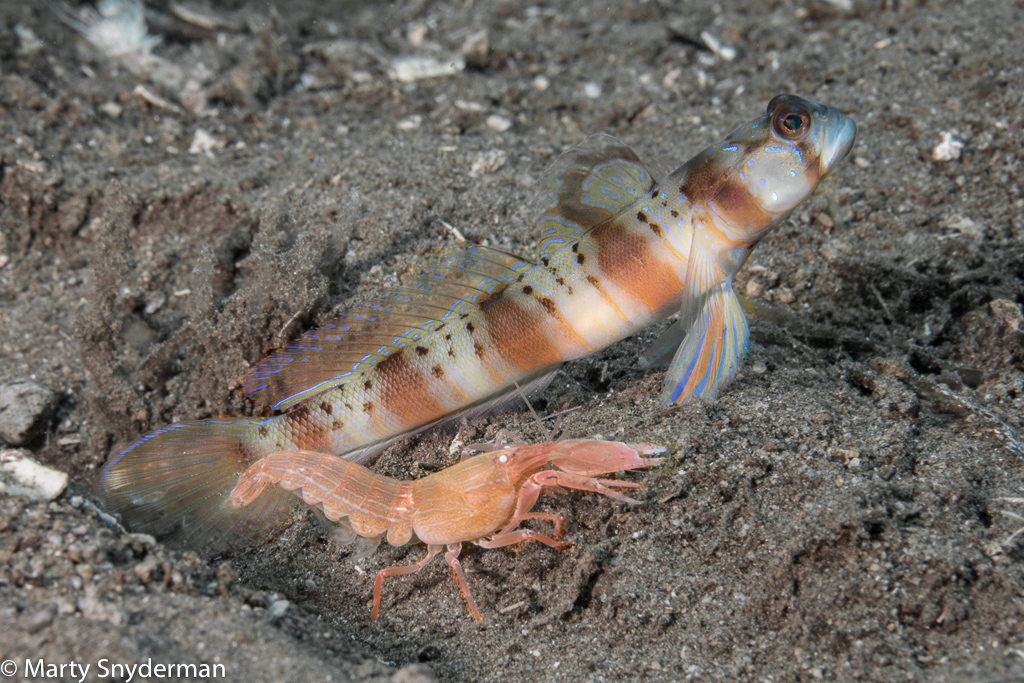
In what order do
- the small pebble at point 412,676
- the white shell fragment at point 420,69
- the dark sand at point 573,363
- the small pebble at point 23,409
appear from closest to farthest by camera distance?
the small pebble at point 412,676
the dark sand at point 573,363
the small pebble at point 23,409
the white shell fragment at point 420,69

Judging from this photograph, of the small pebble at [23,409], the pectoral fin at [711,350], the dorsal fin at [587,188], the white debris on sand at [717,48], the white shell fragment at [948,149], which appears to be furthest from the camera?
the white debris on sand at [717,48]

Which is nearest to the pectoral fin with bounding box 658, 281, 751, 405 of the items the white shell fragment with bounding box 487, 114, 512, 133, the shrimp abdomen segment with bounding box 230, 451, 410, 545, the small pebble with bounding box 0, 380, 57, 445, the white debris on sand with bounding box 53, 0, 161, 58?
the shrimp abdomen segment with bounding box 230, 451, 410, 545

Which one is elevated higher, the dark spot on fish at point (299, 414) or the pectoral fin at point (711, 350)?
the dark spot on fish at point (299, 414)

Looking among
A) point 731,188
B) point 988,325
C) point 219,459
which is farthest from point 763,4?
point 219,459

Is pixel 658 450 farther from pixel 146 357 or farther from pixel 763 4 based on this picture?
pixel 763 4

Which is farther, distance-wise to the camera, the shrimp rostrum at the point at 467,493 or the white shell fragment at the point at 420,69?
the white shell fragment at the point at 420,69

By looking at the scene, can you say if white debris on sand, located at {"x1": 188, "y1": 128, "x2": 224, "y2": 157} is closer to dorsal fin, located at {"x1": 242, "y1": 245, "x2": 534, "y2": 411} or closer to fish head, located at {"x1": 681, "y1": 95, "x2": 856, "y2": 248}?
dorsal fin, located at {"x1": 242, "y1": 245, "x2": 534, "y2": 411}

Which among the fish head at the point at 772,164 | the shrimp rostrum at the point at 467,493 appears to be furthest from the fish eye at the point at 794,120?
the shrimp rostrum at the point at 467,493

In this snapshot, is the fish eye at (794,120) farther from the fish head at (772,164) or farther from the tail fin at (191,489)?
the tail fin at (191,489)
